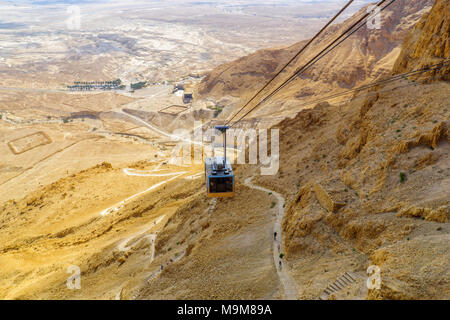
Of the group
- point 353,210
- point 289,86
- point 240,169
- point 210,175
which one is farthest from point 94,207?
point 289,86

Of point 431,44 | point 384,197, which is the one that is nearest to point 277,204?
point 384,197

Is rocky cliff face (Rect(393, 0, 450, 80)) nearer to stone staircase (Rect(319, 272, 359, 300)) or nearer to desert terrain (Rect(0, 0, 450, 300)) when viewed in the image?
desert terrain (Rect(0, 0, 450, 300))

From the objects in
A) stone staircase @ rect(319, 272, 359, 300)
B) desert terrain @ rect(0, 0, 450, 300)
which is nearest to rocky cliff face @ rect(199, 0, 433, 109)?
desert terrain @ rect(0, 0, 450, 300)

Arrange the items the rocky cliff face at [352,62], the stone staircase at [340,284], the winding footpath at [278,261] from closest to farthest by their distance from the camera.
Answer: the stone staircase at [340,284] < the winding footpath at [278,261] < the rocky cliff face at [352,62]

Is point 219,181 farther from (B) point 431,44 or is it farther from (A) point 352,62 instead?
(A) point 352,62

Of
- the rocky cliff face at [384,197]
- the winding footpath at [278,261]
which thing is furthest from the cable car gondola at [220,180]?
the rocky cliff face at [384,197]

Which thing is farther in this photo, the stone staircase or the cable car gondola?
the cable car gondola

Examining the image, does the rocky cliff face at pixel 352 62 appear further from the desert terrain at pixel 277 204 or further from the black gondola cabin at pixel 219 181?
the black gondola cabin at pixel 219 181

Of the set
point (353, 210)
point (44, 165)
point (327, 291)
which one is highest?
point (353, 210)

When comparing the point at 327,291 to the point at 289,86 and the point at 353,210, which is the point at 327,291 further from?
the point at 289,86
